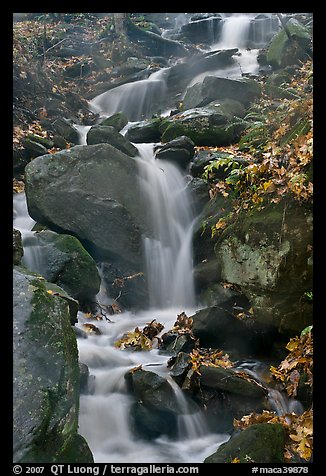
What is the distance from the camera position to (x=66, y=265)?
6766mm

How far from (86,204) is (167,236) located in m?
1.72

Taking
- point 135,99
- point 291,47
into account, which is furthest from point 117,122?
point 291,47

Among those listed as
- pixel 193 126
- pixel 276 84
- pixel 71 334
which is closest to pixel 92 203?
pixel 193 126

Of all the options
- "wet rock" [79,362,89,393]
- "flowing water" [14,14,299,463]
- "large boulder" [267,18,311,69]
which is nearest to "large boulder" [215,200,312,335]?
"flowing water" [14,14,299,463]

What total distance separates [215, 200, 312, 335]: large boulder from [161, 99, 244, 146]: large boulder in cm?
433

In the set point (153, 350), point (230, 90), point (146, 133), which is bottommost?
point (153, 350)

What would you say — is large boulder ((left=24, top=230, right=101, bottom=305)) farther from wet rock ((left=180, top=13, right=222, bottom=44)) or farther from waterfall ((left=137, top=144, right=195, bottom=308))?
wet rock ((left=180, top=13, right=222, bottom=44))

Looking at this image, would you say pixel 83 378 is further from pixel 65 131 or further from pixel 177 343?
pixel 65 131

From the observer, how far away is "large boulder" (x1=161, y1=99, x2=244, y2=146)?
9.91m

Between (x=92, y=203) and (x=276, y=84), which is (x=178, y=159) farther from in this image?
(x=276, y=84)

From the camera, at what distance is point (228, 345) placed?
5.90 metres

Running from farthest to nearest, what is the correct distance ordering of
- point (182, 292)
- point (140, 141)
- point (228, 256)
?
point (140, 141)
point (182, 292)
point (228, 256)

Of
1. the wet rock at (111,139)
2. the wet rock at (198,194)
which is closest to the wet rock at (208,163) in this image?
the wet rock at (198,194)
